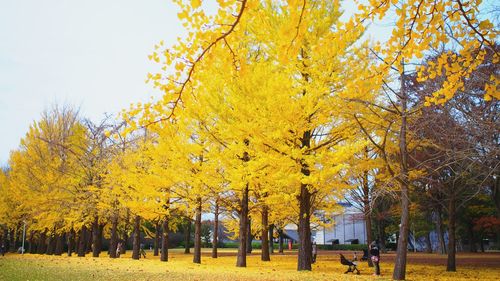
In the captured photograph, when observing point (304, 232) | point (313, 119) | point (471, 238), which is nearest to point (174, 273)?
point (304, 232)

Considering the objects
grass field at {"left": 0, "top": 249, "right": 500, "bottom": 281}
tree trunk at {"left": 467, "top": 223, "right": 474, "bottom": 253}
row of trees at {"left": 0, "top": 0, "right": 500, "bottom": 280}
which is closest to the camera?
row of trees at {"left": 0, "top": 0, "right": 500, "bottom": 280}

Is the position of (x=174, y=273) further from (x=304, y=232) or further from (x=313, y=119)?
(x=313, y=119)

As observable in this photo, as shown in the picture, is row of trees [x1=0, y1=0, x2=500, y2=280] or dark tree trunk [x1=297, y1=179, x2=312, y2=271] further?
dark tree trunk [x1=297, y1=179, x2=312, y2=271]

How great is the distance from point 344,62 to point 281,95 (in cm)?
244

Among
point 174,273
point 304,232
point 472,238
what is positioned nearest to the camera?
point 174,273

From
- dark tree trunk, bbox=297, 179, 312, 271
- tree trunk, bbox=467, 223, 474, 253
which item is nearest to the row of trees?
dark tree trunk, bbox=297, 179, 312, 271

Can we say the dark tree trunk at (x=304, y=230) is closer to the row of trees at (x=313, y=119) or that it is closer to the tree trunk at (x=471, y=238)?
the row of trees at (x=313, y=119)

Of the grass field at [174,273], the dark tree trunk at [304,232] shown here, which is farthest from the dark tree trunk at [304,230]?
the grass field at [174,273]

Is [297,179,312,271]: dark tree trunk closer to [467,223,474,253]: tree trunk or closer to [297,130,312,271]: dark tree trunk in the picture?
[297,130,312,271]: dark tree trunk

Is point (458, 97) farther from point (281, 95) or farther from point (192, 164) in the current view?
point (192, 164)

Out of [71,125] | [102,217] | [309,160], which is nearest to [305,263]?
[309,160]

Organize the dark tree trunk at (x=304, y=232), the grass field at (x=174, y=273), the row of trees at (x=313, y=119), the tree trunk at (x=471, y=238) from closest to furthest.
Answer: the row of trees at (x=313, y=119)
the grass field at (x=174, y=273)
the dark tree trunk at (x=304, y=232)
the tree trunk at (x=471, y=238)

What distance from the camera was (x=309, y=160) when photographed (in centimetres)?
998

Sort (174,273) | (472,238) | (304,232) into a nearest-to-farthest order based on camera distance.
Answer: (174,273) < (304,232) < (472,238)
